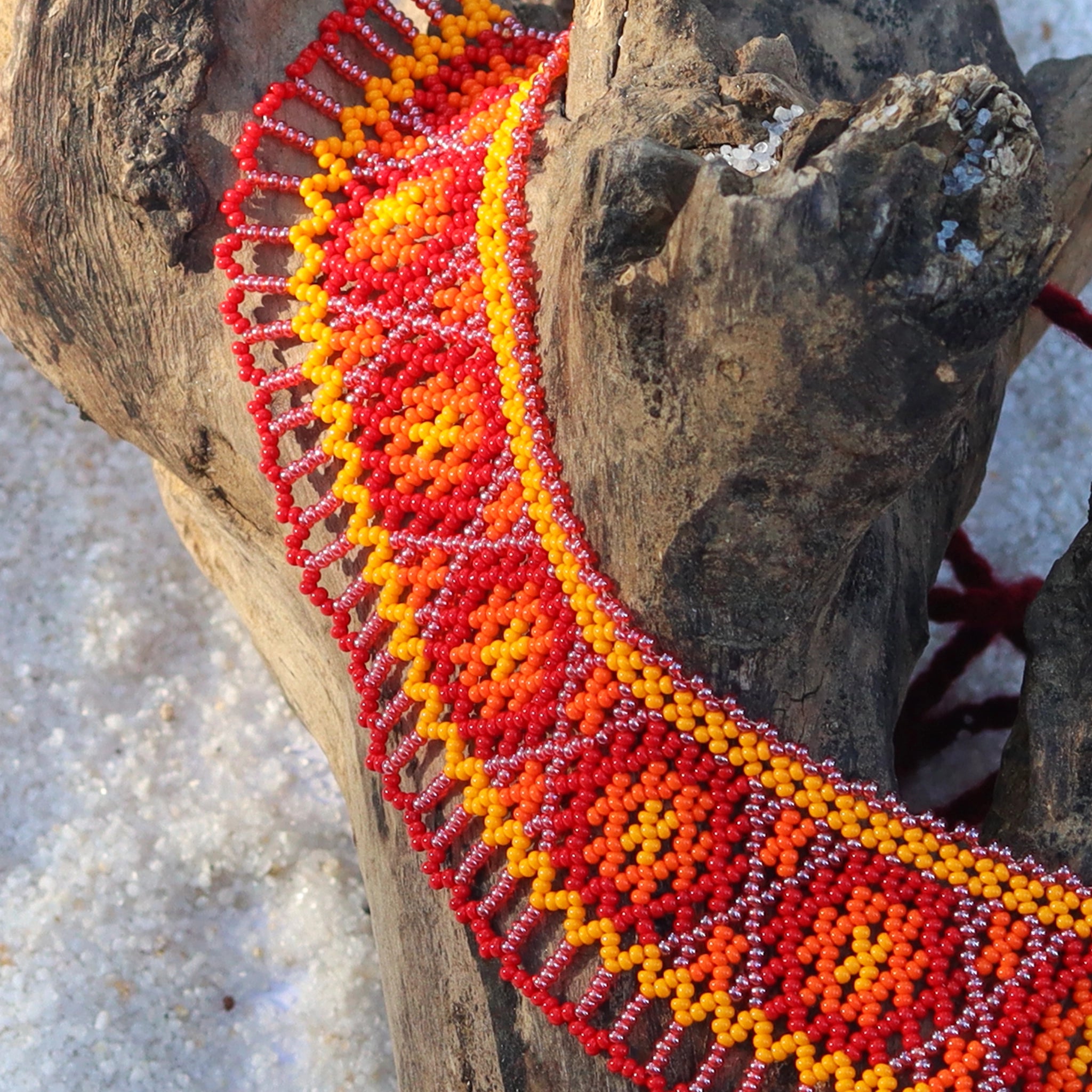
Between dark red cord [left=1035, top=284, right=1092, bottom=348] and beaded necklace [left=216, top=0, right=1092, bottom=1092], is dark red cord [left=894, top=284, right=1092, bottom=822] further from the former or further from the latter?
beaded necklace [left=216, top=0, right=1092, bottom=1092]

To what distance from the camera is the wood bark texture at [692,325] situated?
765 mm

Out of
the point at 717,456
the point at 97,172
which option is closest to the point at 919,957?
the point at 717,456

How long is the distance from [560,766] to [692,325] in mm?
346

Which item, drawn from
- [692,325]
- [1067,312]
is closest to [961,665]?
[1067,312]

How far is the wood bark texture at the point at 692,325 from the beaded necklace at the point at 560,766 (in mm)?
39

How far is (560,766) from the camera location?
94 centimetres

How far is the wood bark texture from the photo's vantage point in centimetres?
76

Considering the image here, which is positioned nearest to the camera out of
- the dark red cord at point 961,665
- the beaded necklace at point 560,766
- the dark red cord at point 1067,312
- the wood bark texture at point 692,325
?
the wood bark texture at point 692,325

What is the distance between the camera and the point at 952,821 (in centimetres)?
133

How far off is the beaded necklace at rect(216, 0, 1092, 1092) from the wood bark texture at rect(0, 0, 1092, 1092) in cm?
4

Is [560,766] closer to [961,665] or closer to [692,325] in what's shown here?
[692,325]

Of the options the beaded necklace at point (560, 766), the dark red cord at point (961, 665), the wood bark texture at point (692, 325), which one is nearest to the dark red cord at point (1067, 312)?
the wood bark texture at point (692, 325)

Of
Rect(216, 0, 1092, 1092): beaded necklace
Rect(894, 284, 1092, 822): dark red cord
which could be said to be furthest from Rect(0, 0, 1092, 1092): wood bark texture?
Rect(894, 284, 1092, 822): dark red cord

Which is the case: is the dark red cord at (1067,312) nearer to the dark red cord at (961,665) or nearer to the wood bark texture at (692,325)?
the wood bark texture at (692,325)
